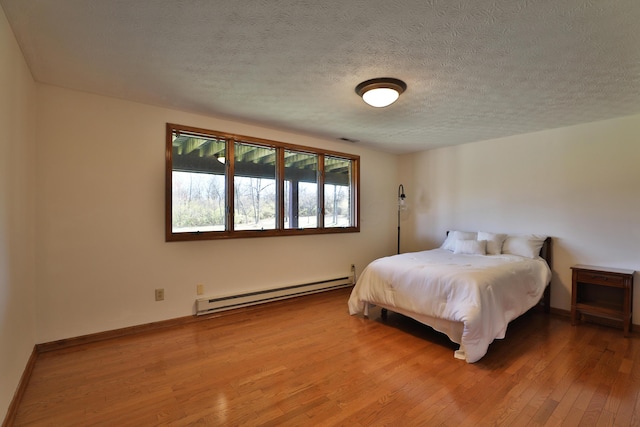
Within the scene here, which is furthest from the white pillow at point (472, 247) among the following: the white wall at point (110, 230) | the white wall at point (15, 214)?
the white wall at point (15, 214)

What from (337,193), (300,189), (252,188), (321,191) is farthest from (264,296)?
(337,193)

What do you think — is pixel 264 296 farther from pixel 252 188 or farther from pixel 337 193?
pixel 337 193

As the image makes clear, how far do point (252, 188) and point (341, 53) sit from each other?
86.5 inches

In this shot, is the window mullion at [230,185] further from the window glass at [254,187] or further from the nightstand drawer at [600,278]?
the nightstand drawer at [600,278]

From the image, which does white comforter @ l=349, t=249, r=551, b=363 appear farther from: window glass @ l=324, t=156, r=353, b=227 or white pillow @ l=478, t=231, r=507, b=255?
window glass @ l=324, t=156, r=353, b=227

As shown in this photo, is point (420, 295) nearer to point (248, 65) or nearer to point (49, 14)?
point (248, 65)

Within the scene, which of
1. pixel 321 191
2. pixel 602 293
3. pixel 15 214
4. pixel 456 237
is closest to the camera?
pixel 15 214

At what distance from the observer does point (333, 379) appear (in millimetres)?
2152

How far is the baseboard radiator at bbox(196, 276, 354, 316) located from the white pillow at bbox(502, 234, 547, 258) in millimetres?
2189

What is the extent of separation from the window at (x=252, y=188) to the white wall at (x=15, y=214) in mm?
1057

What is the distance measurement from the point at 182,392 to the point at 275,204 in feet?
8.01

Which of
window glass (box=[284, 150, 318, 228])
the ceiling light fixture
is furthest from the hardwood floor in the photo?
the ceiling light fixture

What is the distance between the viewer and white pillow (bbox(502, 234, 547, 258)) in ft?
11.8

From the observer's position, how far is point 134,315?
2.97m
